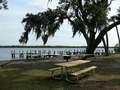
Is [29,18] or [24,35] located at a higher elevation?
[29,18]

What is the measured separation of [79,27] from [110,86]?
15.8 meters

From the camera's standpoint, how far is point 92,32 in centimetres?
1914

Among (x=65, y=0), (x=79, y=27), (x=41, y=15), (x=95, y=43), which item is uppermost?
(x=65, y=0)

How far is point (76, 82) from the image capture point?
6.68 m

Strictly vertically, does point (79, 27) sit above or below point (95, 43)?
above

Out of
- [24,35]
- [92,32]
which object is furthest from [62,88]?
[24,35]

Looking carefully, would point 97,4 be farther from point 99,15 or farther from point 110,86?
point 110,86

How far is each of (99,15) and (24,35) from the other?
8.49 meters

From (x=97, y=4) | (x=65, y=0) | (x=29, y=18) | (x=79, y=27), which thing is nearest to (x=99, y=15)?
(x=97, y=4)

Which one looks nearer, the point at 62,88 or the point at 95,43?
the point at 62,88

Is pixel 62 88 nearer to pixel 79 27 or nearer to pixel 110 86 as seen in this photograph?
pixel 110 86

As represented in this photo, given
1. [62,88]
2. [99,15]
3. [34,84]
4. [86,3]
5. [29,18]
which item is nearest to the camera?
[62,88]

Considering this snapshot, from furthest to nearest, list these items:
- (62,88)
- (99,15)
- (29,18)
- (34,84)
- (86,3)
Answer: (29,18) → (86,3) → (99,15) → (34,84) → (62,88)

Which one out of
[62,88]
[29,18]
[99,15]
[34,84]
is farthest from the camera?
[29,18]
